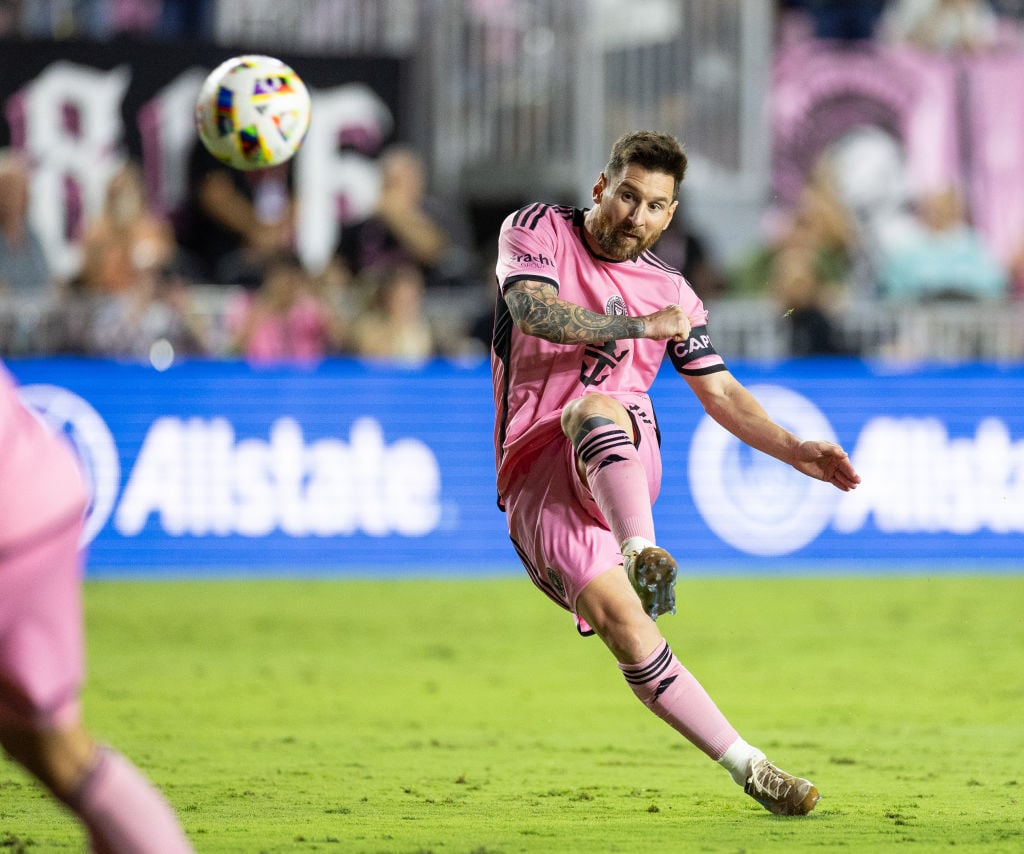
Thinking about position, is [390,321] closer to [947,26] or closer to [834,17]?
[834,17]

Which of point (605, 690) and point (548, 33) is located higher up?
point (548, 33)

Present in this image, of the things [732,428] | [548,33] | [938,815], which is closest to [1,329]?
[548,33]

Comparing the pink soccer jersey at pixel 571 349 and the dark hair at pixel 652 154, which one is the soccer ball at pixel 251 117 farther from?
the dark hair at pixel 652 154

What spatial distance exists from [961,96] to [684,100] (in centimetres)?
366

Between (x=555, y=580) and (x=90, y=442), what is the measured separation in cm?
848

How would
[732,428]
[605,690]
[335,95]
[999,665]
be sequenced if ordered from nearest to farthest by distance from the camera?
[732,428]
[605,690]
[999,665]
[335,95]

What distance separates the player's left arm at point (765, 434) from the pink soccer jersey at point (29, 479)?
3121 mm

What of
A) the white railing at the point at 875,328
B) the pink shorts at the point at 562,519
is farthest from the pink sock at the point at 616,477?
the white railing at the point at 875,328

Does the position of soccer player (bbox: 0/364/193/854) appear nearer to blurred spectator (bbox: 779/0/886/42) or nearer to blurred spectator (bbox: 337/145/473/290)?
blurred spectator (bbox: 337/145/473/290)

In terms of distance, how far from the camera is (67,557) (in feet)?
12.6

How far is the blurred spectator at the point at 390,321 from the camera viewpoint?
15109mm

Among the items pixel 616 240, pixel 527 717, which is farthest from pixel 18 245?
pixel 616 240

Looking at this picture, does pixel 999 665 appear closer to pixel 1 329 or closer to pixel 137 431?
pixel 137 431

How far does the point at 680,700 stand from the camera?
A: 607 cm
